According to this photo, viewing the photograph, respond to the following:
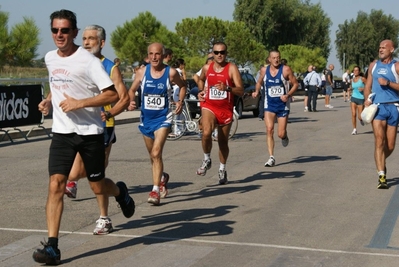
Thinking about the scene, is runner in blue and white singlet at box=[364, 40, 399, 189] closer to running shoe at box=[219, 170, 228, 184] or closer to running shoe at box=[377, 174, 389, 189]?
running shoe at box=[377, 174, 389, 189]

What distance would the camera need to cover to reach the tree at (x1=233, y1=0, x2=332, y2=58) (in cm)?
8612

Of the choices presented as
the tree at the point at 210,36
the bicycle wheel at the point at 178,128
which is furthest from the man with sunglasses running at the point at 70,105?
the tree at the point at 210,36

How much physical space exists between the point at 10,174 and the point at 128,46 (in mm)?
55801

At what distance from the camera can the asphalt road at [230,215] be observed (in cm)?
653

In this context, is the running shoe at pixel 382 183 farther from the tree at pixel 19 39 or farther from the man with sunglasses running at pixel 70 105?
the tree at pixel 19 39

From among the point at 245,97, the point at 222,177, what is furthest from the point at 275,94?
the point at 245,97

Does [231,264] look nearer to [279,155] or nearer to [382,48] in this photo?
[382,48]

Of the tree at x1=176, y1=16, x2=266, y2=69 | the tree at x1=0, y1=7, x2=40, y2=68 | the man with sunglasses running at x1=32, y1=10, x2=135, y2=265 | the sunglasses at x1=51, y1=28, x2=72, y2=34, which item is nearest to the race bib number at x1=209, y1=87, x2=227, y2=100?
the man with sunglasses running at x1=32, y1=10, x2=135, y2=265

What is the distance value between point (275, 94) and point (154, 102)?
12.6ft

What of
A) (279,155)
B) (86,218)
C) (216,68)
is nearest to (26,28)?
(279,155)

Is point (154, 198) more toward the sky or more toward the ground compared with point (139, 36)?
more toward the ground

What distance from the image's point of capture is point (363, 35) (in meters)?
109

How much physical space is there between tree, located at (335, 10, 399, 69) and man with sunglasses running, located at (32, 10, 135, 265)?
10339 centimetres

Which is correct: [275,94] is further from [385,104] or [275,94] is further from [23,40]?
[23,40]
